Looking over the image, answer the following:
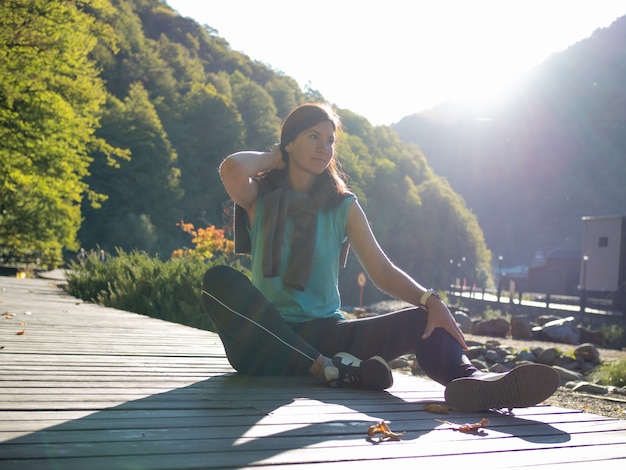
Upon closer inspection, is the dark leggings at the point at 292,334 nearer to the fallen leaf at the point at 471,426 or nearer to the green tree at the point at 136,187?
the fallen leaf at the point at 471,426

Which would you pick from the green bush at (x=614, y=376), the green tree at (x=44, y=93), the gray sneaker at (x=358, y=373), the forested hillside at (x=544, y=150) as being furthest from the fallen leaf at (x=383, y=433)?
the forested hillside at (x=544, y=150)

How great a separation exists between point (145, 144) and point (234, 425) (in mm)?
45967

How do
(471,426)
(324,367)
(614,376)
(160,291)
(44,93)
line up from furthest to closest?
(44,93) → (160,291) → (614,376) → (324,367) → (471,426)

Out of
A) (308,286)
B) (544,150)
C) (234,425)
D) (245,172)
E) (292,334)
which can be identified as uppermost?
(544,150)

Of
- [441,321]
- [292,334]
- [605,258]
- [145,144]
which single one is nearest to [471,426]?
[441,321]

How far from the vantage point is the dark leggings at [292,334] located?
2.99m

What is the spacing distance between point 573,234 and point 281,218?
124m

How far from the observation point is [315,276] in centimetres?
319

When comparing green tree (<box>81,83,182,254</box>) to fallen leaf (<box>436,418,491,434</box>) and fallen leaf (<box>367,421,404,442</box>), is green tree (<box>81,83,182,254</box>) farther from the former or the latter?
fallen leaf (<box>367,421,404,442</box>)

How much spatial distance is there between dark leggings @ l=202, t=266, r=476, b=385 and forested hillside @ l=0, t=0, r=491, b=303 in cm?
543

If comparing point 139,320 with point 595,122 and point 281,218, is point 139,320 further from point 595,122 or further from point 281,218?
point 595,122

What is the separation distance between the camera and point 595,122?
107m

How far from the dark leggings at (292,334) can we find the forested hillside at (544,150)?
363 ft

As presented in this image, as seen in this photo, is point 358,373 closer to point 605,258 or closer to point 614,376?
point 614,376
